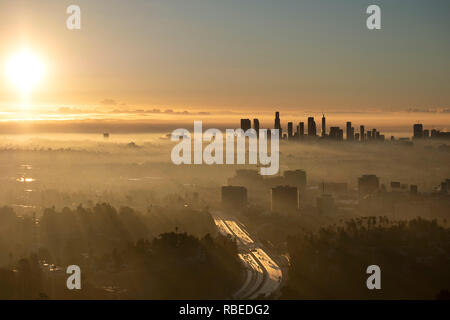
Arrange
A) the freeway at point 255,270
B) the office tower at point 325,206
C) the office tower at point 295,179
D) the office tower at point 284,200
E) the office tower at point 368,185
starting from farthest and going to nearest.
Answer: the office tower at point 295,179 → the office tower at point 368,185 → the office tower at point 284,200 → the office tower at point 325,206 → the freeway at point 255,270

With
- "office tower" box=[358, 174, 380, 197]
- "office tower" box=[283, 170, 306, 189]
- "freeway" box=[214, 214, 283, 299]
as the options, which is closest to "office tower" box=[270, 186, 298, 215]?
"freeway" box=[214, 214, 283, 299]

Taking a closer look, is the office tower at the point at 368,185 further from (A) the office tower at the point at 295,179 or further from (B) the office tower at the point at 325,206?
(B) the office tower at the point at 325,206

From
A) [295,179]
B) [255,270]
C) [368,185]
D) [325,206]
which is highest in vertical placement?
[255,270]

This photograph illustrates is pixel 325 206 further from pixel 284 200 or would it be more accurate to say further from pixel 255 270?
pixel 255 270

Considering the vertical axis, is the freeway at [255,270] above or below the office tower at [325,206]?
above

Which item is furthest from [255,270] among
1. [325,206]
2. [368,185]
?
[368,185]

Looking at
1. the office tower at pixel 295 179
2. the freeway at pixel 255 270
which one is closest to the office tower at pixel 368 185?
the office tower at pixel 295 179
